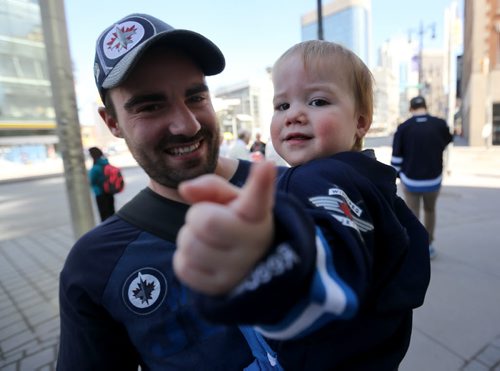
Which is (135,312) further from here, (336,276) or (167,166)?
(336,276)

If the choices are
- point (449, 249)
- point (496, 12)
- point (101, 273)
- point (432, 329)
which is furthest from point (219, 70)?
point (496, 12)

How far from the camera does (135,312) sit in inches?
38.8

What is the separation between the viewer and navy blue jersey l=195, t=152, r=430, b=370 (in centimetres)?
52

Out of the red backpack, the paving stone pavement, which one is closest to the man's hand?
the paving stone pavement

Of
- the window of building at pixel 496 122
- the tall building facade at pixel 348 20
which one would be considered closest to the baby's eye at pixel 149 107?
the tall building facade at pixel 348 20

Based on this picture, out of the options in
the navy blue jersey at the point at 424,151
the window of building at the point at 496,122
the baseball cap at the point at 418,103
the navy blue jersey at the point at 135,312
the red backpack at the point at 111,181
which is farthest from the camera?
the window of building at the point at 496,122

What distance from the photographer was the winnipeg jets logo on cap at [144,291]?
38.9 inches

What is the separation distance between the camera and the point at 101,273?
1.01 meters

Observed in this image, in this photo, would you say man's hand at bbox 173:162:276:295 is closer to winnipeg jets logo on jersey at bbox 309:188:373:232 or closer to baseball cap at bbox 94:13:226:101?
winnipeg jets logo on jersey at bbox 309:188:373:232

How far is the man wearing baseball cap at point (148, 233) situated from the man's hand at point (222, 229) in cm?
49

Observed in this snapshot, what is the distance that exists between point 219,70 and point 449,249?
4352 millimetres

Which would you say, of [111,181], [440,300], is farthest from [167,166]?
[111,181]

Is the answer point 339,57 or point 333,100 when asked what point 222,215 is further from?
point 339,57

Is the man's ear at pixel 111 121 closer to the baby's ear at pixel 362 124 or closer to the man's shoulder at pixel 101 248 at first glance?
the man's shoulder at pixel 101 248
